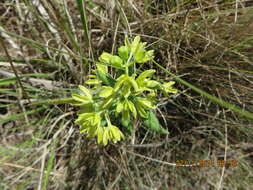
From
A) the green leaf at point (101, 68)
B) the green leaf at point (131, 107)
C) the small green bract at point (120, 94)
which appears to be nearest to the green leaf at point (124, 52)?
the small green bract at point (120, 94)

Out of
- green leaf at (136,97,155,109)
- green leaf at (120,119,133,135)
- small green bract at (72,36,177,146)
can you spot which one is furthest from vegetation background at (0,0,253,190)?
green leaf at (136,97,155,109)

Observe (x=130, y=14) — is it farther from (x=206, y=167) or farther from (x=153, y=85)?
(x=206, y=167)

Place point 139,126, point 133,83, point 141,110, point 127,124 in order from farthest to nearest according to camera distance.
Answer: point 139,126 → point 127,124 → point 141,110 → point 133,83

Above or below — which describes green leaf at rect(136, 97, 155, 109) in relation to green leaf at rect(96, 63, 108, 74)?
below

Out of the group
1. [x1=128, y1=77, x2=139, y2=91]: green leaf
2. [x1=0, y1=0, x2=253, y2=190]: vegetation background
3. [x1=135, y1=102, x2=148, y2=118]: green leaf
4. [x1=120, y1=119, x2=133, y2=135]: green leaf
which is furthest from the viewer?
[x1=0, y1=0, x2=253, y2=190]: vegetation background

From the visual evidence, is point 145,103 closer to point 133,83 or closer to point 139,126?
point 133,83

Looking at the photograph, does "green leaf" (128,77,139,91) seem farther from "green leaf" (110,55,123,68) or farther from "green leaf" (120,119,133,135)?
"green leaf" (120,119,133,135)

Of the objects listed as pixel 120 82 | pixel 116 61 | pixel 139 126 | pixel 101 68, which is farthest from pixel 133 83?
pixel 139 126

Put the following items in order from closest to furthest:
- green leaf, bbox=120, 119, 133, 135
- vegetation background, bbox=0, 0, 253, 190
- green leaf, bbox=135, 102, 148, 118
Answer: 1. green leaf, bbox=135, 102, 148, 118
2. green leaf, bbox=120, 119, 133, 135
3. vegetation background, bbox=0, 0, 253, 190

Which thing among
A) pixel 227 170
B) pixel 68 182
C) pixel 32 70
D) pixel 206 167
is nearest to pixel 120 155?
pixel 68 182
